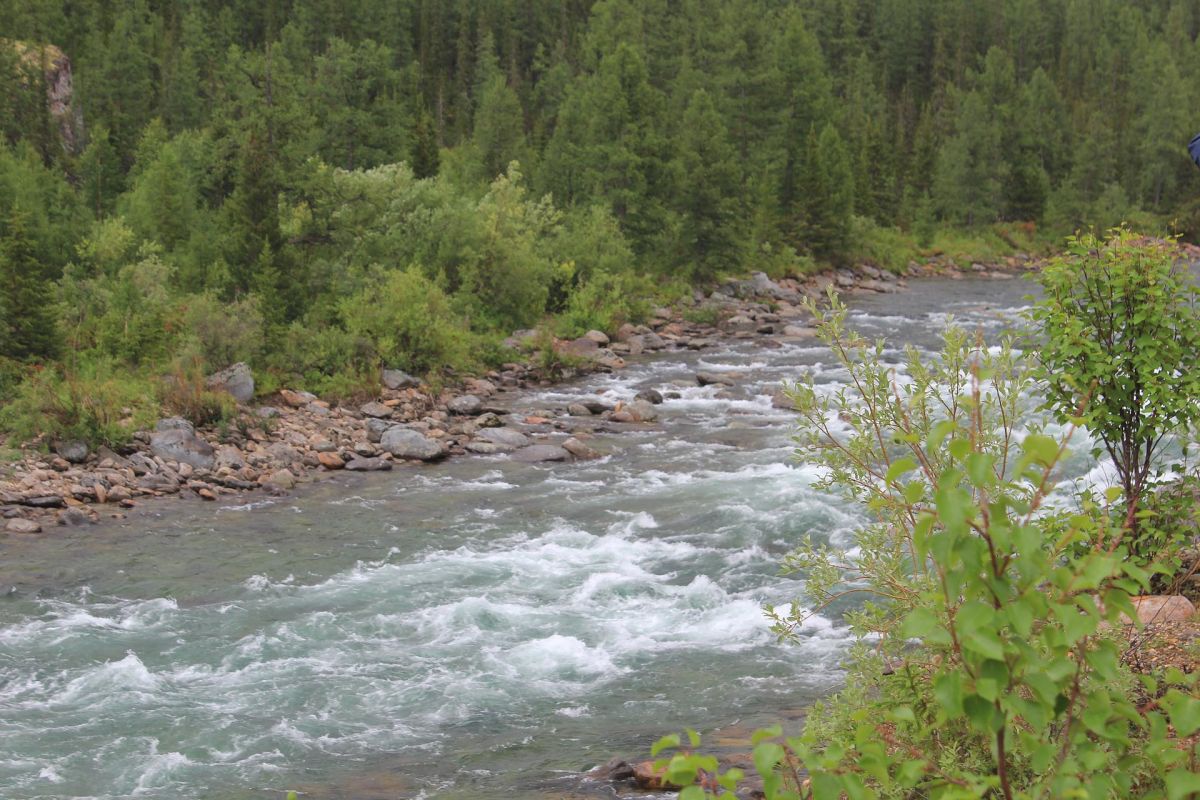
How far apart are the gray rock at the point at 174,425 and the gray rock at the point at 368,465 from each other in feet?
9.22

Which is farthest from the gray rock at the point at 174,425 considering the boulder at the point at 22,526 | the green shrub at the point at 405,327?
the green shrub at the point at 405,327

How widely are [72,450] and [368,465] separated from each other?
187 inches

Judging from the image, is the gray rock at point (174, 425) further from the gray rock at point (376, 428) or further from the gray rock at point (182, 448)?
the gray rock at point (376, 428)

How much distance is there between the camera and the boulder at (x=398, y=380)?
971 inches

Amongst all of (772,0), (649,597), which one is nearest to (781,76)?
(772,0)

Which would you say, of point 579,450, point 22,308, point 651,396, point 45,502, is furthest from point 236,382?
point 651,396

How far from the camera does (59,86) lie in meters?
49.8

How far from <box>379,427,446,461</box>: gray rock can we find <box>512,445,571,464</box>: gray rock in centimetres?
143

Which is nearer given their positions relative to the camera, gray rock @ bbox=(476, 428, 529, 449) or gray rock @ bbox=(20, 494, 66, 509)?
gray rock @ bbox=(20, 494, 66, 509)

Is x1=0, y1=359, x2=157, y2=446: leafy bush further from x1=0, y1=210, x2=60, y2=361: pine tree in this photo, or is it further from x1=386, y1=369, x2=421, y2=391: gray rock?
x1=386, y1=369, x2=421, y2=391: gray rock

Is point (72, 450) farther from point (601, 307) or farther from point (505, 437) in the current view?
point (601, 307)

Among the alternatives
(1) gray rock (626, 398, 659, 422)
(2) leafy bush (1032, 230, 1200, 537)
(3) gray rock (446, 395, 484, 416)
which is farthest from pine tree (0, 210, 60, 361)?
(2) leafy bush (1032, 230, 1200, 537)

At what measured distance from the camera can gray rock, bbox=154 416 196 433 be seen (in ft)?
65.1

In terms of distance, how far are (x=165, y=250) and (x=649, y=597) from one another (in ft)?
70.8
